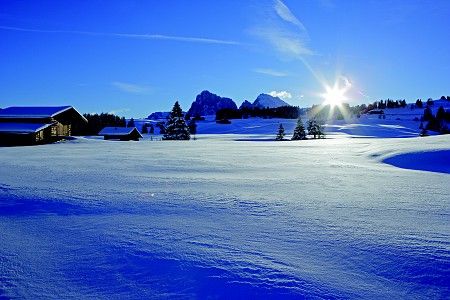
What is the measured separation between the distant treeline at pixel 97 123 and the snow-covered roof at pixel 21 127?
36.8 meters

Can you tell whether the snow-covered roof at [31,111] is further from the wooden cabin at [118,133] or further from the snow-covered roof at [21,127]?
the wooden cabin at [118,133]

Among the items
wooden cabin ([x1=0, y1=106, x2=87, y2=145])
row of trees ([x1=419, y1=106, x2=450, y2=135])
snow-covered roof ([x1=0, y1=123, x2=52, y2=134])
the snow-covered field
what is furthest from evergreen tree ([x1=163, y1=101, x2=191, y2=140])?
row of trees ([x1=419, y1=106, x2=450, y2=135])

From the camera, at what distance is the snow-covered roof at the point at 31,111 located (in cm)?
3866

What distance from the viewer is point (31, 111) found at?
130ft

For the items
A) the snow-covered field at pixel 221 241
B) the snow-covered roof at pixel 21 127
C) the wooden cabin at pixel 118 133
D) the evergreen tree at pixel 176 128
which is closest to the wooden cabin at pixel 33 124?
the snow-covered roof at pixel 21 127

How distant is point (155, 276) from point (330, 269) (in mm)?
1765

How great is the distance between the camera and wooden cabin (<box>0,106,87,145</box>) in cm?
3669

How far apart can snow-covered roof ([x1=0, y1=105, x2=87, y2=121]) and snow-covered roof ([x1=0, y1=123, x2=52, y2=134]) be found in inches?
43.0

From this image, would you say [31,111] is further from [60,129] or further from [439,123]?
[439,123]

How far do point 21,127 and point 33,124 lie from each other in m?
1.38

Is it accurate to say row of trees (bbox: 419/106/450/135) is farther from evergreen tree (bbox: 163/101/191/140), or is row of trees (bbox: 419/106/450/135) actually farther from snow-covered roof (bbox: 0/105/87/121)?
snow-covered roof (bbox: 0/105/87/121)

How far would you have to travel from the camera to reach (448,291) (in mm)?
3133

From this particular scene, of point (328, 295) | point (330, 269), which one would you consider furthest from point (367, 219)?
point (328, 295)

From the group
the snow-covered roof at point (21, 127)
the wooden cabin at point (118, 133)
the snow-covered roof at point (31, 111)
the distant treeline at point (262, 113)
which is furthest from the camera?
the distant treeline at point (262, 113)
